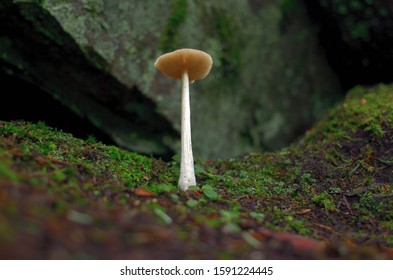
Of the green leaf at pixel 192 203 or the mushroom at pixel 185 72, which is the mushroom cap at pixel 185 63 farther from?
the green leaf at pixel 192 203

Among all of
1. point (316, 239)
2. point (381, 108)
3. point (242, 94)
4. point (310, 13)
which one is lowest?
point (316, 239)

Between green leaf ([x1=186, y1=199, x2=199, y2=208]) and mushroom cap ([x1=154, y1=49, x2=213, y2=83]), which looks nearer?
green leaf ([x1=186, y1=199, x2=199, y2=208])

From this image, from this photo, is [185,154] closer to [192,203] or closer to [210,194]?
[210,194]

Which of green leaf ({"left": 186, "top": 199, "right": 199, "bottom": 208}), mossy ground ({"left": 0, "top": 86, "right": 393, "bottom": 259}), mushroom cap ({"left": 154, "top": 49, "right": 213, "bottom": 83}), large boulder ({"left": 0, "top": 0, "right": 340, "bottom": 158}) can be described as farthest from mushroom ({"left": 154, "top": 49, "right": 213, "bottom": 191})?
large boulder ({"left": 0, "top": 0, "right": 340, "bottom": 158})

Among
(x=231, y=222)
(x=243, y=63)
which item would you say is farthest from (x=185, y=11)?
(x=231, y=222)

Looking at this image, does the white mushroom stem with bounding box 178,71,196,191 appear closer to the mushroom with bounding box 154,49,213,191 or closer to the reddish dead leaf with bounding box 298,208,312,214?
the mushroom with bounding box 154,49,213,191

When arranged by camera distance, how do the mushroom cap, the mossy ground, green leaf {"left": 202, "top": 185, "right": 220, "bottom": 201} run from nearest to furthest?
the mossy ground, green leaf {"left": 202, "top": 185, "right": 220, "bottom": 201}, the mushroom cap
